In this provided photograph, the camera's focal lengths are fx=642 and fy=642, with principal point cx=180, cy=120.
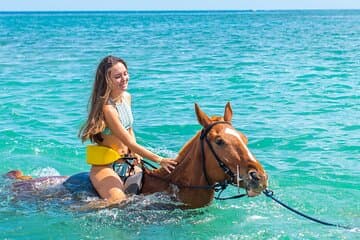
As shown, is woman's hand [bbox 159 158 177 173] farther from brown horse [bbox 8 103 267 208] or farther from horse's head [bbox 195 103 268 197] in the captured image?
horse's head [bbox 195 103 268 197]

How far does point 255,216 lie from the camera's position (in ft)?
24.1

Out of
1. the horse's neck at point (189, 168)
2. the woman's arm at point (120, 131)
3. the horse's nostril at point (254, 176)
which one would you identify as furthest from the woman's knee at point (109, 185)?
the horse's nostril at point (254, 176)

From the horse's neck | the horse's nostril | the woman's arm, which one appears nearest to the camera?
the horse's nostril

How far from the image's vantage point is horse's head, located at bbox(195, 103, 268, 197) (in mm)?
5516

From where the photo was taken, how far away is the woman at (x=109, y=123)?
6.59m

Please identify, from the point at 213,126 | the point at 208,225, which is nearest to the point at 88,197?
the point at 208,225

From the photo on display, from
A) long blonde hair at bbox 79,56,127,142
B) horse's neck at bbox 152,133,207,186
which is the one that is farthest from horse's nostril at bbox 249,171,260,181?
long blonde hair at bbox 79,56,127,142

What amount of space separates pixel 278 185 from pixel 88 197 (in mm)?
3177

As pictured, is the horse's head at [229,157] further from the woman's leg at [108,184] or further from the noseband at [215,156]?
the woman's leg at [108,184]

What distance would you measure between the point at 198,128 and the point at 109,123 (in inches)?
259

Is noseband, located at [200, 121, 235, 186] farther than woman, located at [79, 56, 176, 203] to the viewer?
No

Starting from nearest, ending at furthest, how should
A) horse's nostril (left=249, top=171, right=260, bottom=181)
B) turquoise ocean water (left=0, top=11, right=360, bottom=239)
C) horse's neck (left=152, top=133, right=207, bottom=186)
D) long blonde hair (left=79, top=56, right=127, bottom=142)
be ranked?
1. horse's nostril (left=249, top=171, right=260, bottom=181)
2. horse's neck (left=152, top=133, right=207, bottom=186)
3. long blonde hair (left=79, top=56, right=127, bottom=142)
4. turquoise ocean water (left=0, top=11, right=360, bottom=239)

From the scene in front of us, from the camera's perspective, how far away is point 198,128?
1308cm

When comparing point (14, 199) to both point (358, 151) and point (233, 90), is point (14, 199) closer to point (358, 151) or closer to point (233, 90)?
point (358, 151)
